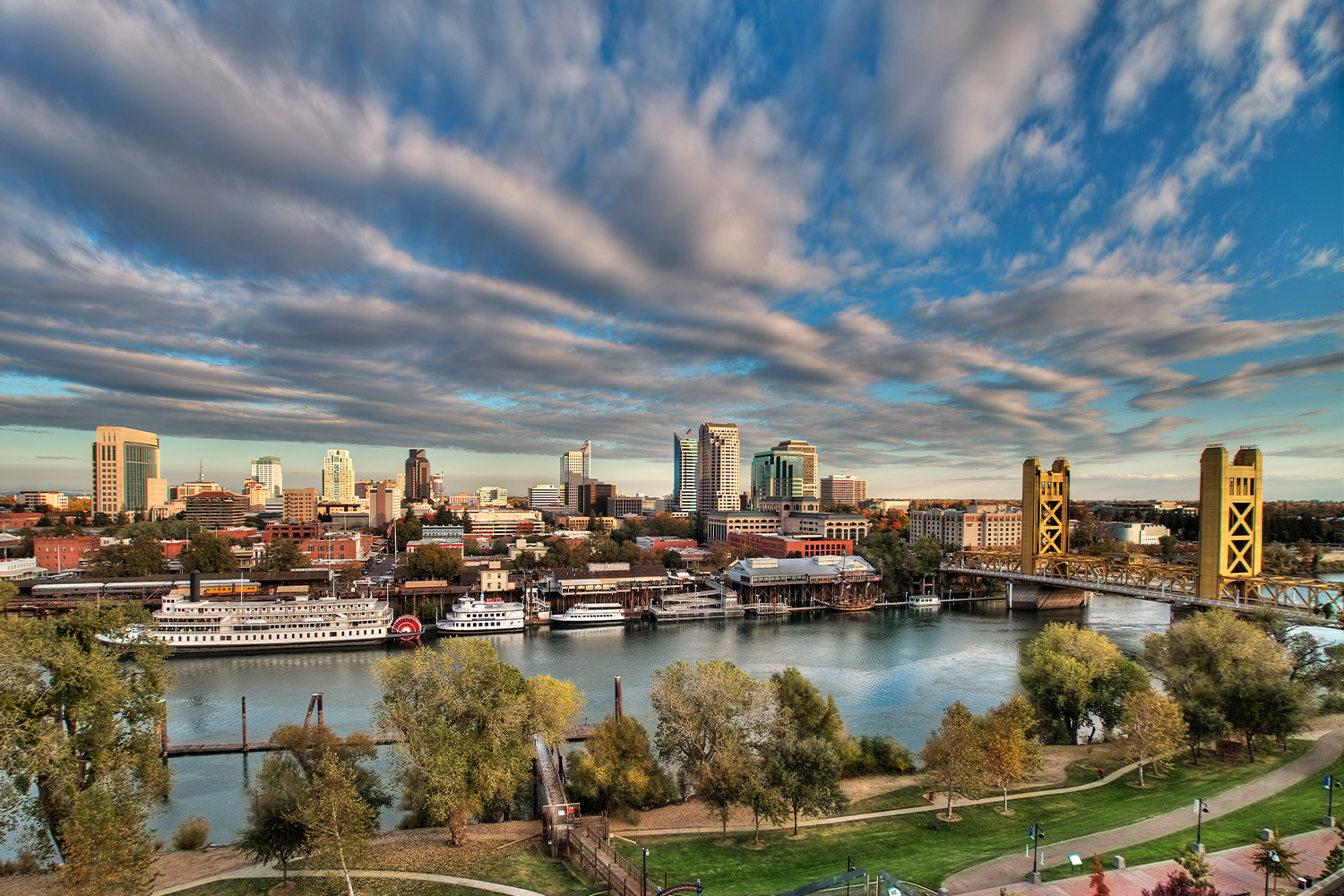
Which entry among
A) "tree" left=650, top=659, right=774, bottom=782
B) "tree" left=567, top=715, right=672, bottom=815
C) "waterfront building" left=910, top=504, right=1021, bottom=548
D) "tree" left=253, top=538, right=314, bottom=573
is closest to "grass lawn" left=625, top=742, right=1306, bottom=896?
"tree" left=567, top=715, right=672, bottom=815

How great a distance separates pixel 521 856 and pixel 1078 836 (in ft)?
35.0

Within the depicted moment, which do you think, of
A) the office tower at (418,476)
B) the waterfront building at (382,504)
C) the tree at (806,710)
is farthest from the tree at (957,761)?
the office tower at (418,476)

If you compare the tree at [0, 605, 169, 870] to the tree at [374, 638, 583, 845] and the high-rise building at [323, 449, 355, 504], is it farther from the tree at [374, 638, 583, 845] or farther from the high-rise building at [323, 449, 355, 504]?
the high-rise building at [323, 449, 355, 504]

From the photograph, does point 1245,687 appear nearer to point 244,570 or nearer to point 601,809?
point 601,809

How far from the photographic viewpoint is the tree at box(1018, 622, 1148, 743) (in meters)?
18.6

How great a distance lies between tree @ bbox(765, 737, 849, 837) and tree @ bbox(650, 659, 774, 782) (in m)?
1.28

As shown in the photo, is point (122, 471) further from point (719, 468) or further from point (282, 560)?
point (719, 468)

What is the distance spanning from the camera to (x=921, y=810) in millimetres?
14391

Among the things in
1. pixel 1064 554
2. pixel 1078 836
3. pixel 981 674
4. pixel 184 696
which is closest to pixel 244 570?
pixel 184 696

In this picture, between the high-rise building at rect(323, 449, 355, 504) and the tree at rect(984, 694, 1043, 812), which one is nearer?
the tree at rect(984, 694, 1043, 812)

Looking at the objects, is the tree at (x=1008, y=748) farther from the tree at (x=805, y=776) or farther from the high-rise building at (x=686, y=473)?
the high-rise building at (x=686, y=473)

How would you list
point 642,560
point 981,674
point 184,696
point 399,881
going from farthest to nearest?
point 642,560, point 981,674, point 184,696, point 399,881

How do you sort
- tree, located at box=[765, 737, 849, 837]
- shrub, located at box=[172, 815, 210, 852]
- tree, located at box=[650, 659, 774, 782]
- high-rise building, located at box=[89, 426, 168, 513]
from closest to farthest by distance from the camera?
tree, located at box=[765, 737, 849, 837] → shrub, located at box=[172, 815, 210, 852] → tree, located at box=[650, 659, 774, 782] → high-rise building, located at box=[89, 426, 168, 513]

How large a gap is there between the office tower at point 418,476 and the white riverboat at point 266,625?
147006mm
